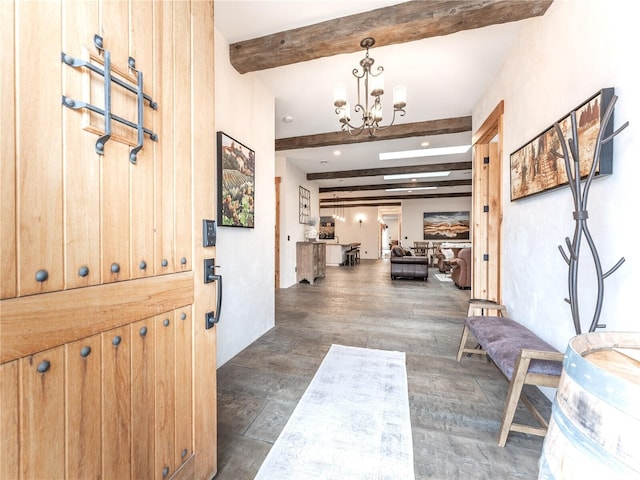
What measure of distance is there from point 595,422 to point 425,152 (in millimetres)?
5715

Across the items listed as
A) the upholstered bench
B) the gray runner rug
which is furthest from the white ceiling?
the gray runner rug

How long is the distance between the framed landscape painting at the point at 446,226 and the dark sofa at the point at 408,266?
4452 millimetres

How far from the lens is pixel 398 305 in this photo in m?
4.34

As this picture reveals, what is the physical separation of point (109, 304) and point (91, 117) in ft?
1.74

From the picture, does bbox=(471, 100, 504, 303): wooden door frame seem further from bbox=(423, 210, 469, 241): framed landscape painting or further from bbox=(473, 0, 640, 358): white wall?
bbox=(423, 210, 469, 241): framed landscape painting

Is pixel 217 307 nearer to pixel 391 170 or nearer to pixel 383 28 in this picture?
pixel 383 28

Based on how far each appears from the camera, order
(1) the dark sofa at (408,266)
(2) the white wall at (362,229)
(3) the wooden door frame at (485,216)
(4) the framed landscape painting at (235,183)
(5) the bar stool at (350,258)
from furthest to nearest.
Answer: (2) the white wall at (362,229), (5) the bar stool at (350,258), (1) the dark sofa at (408,266), (3) the wooden door frame at (485,216), (4) the framed landscape painting at (235,183)

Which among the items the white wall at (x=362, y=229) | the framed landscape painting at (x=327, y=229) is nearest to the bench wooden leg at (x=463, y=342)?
the framed landscape painting at (x=327, y=229)

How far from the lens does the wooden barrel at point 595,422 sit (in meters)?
0.43

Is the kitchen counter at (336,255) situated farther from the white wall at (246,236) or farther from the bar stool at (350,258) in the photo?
the white wall at (246,236)

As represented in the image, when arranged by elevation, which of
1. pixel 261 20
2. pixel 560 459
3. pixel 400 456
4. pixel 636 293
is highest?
pixel 261 20

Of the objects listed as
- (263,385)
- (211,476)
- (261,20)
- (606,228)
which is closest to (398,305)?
(263,385)

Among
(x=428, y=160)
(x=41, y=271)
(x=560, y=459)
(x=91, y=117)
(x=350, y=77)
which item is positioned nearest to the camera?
(x=560, y=459)

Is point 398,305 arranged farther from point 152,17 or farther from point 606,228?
point 152,17
